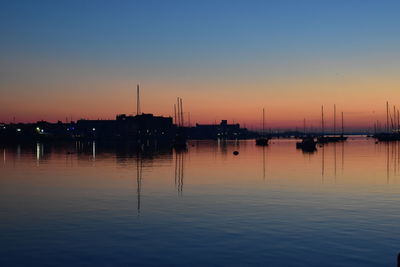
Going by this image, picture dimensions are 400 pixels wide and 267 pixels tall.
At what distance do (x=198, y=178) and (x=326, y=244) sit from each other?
3144 centimetres

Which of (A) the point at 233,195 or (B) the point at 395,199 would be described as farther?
(A) the point at 233,195

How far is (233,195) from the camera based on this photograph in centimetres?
3647

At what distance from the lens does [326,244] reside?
20.2m

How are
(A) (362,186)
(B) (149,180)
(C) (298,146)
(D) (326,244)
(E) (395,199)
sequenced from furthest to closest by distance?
(C) (298,146) < (B) (149,180) < (A) (362,186) < (E) (395,199) < (D) (326,244)

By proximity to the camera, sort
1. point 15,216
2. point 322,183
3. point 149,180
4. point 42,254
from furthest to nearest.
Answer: point 149,180 → point 322,183 → point 15,216 → point 42,254

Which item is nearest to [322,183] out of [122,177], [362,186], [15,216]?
[362,186]

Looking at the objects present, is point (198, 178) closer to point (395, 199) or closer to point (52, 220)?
point (395, 199)

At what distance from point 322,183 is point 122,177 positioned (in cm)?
2248

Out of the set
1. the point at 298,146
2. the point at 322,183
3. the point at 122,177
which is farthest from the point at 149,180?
the point at 298,146

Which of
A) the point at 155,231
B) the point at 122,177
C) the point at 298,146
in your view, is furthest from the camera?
the point at 298,146

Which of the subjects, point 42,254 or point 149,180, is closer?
point 42,254

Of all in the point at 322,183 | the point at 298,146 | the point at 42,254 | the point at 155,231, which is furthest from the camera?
the point at 298,146

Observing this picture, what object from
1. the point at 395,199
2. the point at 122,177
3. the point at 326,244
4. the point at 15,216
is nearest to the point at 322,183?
the point at 395,199

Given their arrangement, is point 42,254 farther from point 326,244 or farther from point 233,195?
point 233,195
